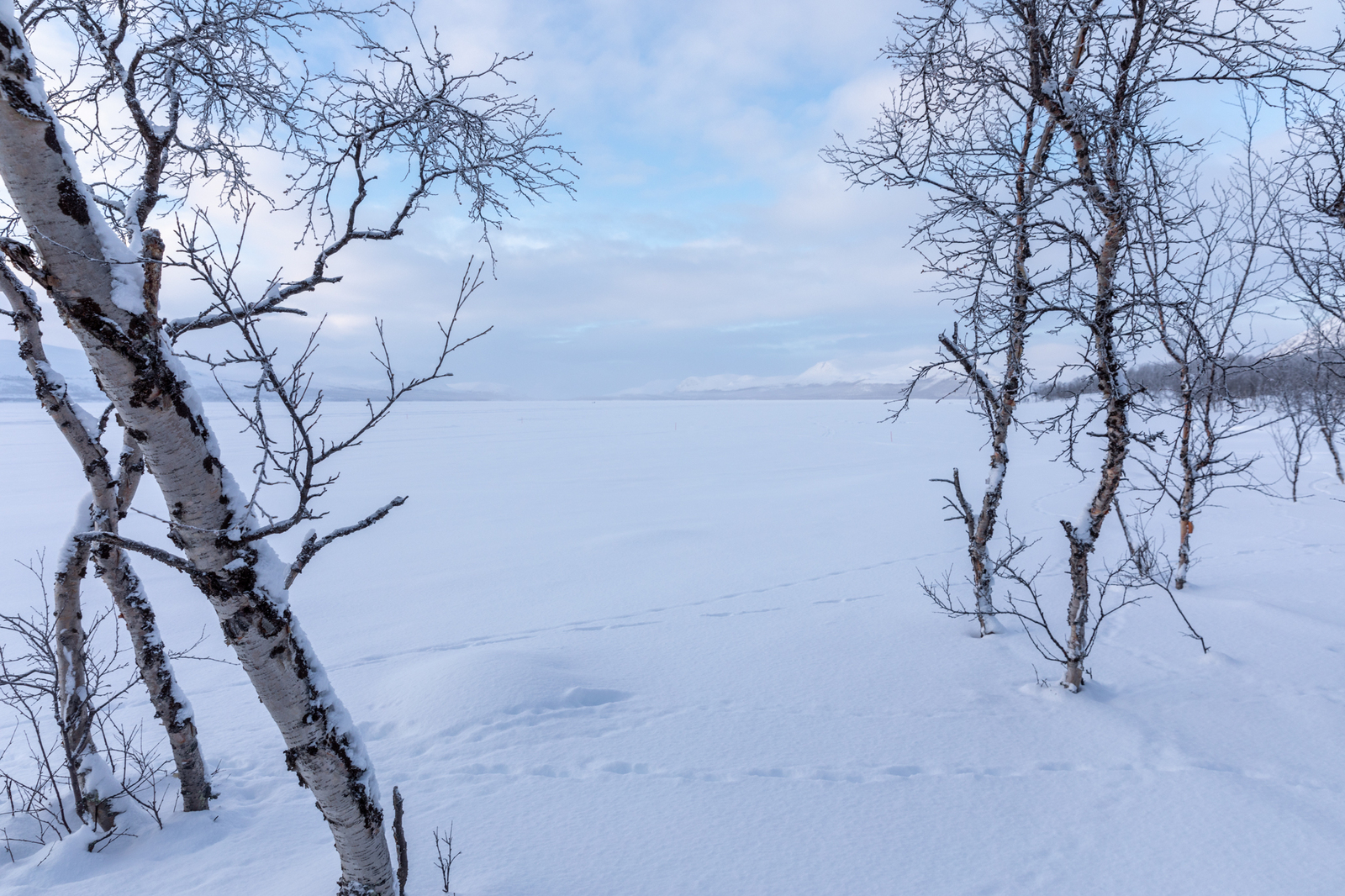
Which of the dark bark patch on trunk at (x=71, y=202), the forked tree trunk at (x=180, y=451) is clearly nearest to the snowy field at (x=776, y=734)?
the forked tree trunk at (x=180, y=451)

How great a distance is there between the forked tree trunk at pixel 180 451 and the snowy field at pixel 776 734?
1.27 meters

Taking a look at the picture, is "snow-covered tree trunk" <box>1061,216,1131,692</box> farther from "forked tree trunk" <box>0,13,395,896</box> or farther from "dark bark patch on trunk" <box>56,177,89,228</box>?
"dark bark patch on trunk" <box>56,177,89,228</box>

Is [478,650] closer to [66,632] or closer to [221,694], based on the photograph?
[221,694]

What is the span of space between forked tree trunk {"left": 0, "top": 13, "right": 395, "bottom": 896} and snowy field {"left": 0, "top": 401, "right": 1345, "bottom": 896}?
127 centimetres

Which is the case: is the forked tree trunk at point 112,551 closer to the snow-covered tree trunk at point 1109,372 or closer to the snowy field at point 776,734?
the snowy field at point 776,734

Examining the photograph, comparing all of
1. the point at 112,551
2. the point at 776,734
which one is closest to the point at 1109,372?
the point at 776,734

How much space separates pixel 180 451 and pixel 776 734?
157 inches

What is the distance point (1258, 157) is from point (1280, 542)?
6.03 m

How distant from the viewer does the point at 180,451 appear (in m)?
1.90

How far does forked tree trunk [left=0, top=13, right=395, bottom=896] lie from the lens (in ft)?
5.50

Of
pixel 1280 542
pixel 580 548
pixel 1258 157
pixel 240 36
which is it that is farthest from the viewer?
pixel 580 548

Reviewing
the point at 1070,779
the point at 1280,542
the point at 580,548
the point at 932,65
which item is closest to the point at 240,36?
the point at 932,65

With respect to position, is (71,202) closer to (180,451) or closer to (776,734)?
(180,451)

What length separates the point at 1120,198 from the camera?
12.0 ft
